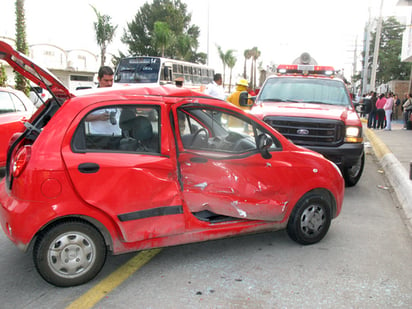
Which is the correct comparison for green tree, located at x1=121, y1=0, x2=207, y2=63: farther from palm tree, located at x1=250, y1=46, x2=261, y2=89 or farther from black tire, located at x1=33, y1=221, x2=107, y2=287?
black tire, located at x1=33, y1=221, x2=107, y2=287

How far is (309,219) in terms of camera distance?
4379 mm

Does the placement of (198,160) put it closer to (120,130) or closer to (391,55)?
(120,130)

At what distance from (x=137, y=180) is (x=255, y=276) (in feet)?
4.53

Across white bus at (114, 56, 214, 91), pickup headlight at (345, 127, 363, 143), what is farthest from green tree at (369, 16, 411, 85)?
pickup headlight at (345, 127, 363, 143)

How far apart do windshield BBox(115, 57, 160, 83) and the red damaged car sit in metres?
18.2

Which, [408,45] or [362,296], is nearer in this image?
[362,296]

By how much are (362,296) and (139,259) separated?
2062 mm

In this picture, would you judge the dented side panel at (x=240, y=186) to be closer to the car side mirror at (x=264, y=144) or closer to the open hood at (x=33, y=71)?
the car side mirror at (x=264, y=144)

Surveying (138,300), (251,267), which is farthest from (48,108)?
(251,267)

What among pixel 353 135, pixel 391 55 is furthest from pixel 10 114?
pixel 391 55

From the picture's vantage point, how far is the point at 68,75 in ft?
150

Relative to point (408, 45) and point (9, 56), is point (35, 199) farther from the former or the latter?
point (408, 45)

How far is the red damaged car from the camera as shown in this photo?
3.21m

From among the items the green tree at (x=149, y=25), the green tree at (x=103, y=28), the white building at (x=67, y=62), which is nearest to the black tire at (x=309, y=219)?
the green tree at (x=103, y=28)
